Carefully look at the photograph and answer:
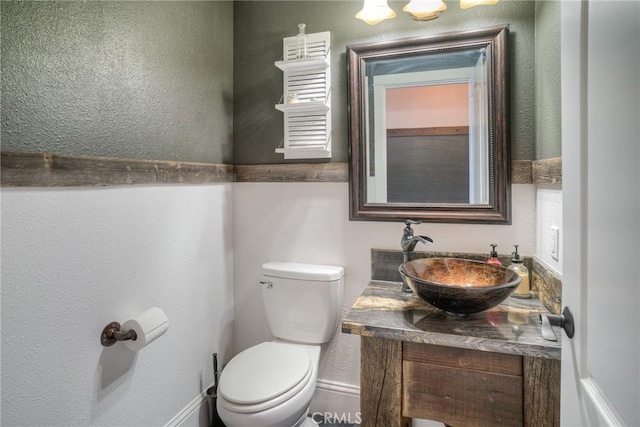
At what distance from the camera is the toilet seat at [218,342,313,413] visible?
4.37ft

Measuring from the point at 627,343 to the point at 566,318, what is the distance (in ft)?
0.81

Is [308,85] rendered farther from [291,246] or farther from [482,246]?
[482,246]

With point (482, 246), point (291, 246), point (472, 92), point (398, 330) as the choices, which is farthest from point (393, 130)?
point (398, 330)

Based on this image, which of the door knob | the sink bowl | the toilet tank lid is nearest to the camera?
the door knob

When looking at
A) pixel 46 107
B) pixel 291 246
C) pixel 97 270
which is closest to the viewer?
pixel 46 107

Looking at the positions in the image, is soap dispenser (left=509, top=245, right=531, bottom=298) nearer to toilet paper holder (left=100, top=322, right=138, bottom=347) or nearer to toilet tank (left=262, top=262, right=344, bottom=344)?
toilet tank (left=262, top=262, right=344, bottom=344)

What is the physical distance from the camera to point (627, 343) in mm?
540

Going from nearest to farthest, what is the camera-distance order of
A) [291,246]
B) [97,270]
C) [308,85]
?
[97,270], [308,85], [291,246]

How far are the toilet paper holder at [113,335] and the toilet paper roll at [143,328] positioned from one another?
15mm

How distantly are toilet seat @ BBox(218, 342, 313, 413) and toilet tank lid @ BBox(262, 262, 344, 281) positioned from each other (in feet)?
1.14

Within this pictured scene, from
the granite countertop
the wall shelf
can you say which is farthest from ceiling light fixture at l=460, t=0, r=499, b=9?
the granite countertop

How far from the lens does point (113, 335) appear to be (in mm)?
1270

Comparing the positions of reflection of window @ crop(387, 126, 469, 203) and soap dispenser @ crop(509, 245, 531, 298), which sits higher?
reflection of window @ crop(387, 126, 469, 203)

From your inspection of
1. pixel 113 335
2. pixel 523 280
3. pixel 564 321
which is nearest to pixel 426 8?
pixel 523 280
